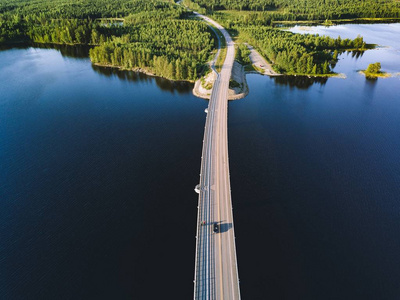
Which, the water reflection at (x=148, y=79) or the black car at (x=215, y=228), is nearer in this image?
the black car at (x=215, y=228)

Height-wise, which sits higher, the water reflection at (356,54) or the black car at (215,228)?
the water reflection at (356,54)

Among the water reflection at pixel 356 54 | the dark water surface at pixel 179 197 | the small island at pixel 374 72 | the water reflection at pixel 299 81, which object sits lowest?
the dark water surface at pixel 179 197

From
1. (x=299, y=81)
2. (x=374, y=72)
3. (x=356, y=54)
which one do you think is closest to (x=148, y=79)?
(x=299, y=81)

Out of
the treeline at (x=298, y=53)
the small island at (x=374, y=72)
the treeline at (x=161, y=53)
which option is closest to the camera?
the treeline at (x=161, y=53)

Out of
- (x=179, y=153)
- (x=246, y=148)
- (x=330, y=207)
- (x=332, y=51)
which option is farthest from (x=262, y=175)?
(x=332, y=51)

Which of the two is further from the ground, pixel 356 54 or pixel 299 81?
pixel 356 54

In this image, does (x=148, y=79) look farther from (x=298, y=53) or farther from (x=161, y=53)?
(x=298, y=53)

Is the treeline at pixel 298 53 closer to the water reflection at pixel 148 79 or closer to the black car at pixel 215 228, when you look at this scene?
the water reflection at pixel 148 79

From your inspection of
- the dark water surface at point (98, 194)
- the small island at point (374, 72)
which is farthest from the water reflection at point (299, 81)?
the dark water surface at point (98, 194)
